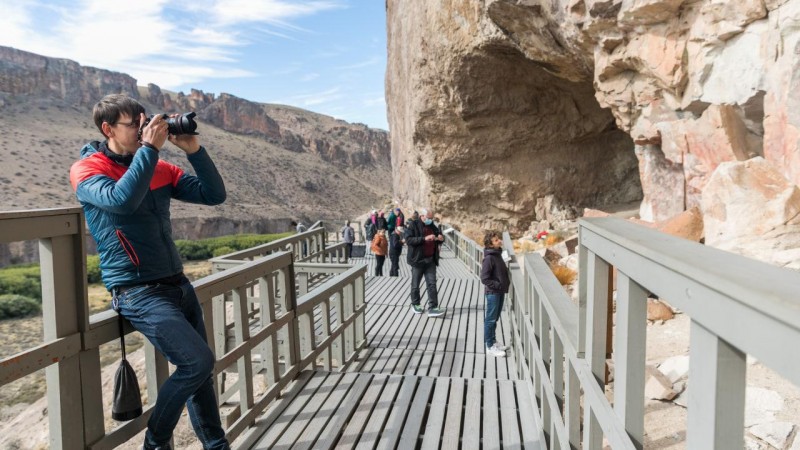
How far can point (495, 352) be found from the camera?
6.14 metres

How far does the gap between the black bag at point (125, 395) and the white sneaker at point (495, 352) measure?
180 inches

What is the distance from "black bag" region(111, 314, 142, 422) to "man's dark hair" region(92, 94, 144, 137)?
0.98 metres

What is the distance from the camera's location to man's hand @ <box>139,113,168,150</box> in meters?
2.22

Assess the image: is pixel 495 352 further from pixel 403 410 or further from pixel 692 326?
pixel 692 326

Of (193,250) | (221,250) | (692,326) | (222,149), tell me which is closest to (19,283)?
(193,250)

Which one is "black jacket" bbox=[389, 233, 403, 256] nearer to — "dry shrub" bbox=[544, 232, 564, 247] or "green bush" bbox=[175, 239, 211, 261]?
"dry shrub" bbox=[544, 232, 564, 247]

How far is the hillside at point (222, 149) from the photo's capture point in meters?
53.3

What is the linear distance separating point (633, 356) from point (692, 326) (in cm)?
42

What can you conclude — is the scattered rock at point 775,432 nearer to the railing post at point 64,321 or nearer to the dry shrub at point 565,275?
the railing post at point 64,321

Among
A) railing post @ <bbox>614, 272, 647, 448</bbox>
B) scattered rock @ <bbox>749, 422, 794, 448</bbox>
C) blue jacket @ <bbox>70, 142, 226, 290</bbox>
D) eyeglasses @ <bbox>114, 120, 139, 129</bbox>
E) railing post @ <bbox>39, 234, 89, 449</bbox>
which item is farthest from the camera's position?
scattered rock @ <bbox>749, 422, 794, 448</bbox>

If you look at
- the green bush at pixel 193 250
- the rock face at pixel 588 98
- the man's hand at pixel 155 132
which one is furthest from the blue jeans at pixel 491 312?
the green bush at pixel 193 250

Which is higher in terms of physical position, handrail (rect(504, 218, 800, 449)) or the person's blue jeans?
handrail (rect(504, 218, 800, 449))

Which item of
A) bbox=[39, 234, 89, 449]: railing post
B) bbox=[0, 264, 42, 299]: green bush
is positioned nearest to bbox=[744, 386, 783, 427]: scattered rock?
bbox=[39, 234, 89, 449]: railing post

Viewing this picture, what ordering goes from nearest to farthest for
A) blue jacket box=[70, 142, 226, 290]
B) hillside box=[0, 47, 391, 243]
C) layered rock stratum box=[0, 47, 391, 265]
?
1. blue jacket box=[70, 142, 226, 290]
2. layered rock stratum box=[0, 47, 391, 265]
3. hillside box=[0, 47, 391, 243]
